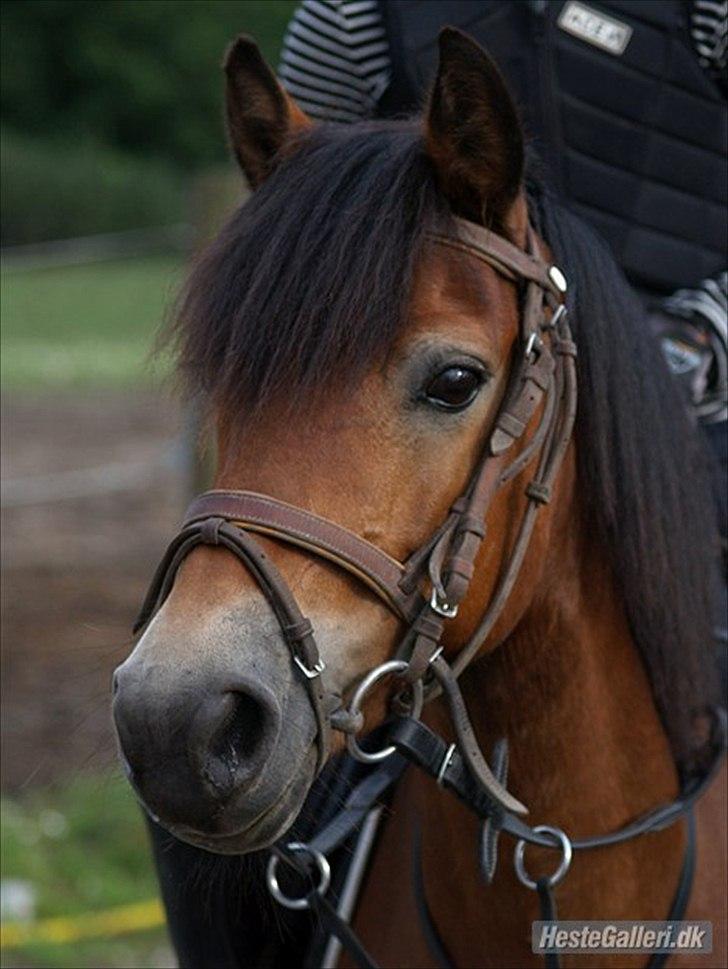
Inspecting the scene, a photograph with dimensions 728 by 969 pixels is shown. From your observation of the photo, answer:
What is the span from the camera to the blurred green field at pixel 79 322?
57.4 ft

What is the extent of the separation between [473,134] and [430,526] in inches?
22.9

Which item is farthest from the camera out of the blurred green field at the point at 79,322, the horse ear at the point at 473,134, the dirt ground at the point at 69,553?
the blurred green field at the point at 79,322

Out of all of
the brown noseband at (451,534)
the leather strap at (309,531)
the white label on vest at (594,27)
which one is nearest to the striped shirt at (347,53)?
the white label on vest at (594,27)

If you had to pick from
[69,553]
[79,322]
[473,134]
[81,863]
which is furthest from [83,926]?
[79,322]

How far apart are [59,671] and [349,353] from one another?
5.83 m

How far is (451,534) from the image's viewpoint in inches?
81.5

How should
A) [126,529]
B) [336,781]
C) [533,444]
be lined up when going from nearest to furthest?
1. [533,444]
2. [336,781]
3. [126,529]

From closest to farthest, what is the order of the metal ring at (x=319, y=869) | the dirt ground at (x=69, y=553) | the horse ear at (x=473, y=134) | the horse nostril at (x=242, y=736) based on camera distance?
1. the horse nostril at (x=242, y=736)
2. the horse ear at (x=473, y=134)
3. the metal ring at (x=319, y=869)
4. the dirt ground at (x=69, y=553)

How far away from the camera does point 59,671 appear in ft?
24.8

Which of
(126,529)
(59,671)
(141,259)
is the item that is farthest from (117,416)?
(141,259)

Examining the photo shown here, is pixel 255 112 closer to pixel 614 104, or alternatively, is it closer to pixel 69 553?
pixel 614 104

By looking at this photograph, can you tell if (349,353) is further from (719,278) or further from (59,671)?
(59,671)

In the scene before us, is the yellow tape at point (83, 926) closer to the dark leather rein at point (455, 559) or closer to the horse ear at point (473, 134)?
the dark leather rein at point (455, 559)

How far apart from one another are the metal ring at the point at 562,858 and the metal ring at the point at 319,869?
0.33m
